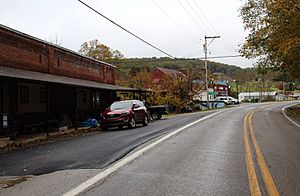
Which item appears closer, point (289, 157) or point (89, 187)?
point (89, 187)

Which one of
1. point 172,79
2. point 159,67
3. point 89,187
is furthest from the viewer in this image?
point 159,67

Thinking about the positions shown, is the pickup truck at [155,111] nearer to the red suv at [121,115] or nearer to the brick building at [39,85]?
the brick building at [39,85]

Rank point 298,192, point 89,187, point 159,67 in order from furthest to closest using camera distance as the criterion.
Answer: point 159,67, point 89,187, point 298,192

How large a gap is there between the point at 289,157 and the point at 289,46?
44.4ft

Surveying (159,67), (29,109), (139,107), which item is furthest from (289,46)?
(159,67)

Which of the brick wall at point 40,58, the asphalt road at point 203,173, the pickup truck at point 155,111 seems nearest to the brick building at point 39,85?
the brick wall at point 40,58

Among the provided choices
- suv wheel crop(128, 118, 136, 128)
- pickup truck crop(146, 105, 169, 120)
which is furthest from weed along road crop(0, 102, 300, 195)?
pickup truck crop(146, 105, 169, 120)

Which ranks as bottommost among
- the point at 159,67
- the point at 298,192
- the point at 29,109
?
the point at 298,192

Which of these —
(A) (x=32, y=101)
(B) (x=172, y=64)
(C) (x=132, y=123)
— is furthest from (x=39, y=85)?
(B) (x=172, y=64)

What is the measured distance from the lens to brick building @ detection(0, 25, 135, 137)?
1694 centimetres

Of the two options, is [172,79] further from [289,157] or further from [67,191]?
[67,191]

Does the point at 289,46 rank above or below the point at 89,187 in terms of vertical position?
above

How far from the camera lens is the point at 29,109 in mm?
20281

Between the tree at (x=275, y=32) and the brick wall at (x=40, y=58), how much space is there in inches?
534
